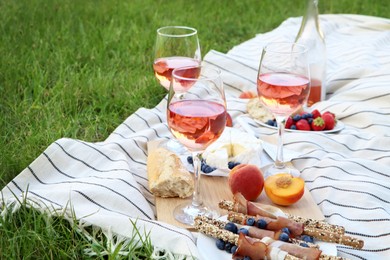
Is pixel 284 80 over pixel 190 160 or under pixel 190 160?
over

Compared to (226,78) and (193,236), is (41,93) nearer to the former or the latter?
(226,78)

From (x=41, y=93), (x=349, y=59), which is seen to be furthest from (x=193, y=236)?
(x=349, y=59)

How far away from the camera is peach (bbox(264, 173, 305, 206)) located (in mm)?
2195

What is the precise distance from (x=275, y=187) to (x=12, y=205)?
868mm

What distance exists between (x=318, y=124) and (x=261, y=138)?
1.04 ft

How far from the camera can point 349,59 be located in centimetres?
399

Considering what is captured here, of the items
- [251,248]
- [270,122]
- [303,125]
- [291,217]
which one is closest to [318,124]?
[303,125]

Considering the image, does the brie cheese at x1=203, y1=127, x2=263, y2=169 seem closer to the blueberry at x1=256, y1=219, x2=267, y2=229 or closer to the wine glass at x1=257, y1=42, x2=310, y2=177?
the wine glass at x1=257, y1=42, x2=310, y2=177

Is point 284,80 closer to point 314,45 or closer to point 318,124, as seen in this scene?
point 318,124

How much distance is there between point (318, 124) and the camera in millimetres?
2977

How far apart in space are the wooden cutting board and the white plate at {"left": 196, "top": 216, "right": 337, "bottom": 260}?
0.15 m

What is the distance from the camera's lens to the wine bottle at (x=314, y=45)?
337cm

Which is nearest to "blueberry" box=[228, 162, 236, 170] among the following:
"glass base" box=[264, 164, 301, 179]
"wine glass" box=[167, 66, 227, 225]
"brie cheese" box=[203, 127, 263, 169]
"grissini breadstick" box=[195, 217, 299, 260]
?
"brie cheese" box=[203, 127, 263, 169]

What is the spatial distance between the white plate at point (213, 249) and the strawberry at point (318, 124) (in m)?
1.10
